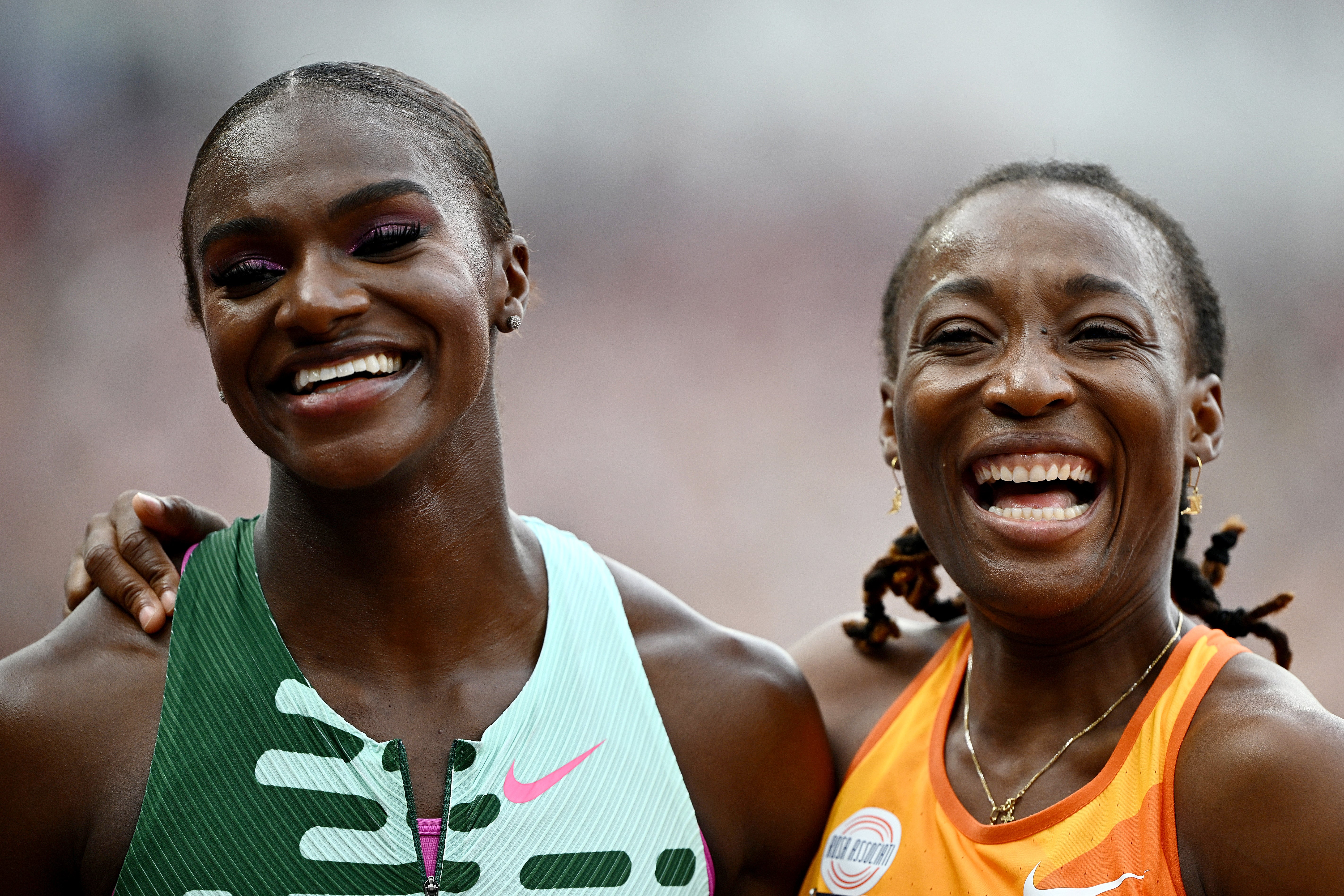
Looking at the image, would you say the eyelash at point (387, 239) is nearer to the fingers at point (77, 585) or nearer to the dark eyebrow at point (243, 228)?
the dark eyebrow at point (243, 228)

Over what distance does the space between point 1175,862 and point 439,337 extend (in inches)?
53.9

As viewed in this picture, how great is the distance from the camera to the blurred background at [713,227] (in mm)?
7336

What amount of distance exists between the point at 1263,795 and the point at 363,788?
135cm

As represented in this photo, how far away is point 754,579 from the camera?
8000 millimetres

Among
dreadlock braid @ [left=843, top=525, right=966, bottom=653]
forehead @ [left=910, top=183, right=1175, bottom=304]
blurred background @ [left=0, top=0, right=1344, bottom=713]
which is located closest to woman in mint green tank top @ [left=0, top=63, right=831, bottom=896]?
dreadlock braid @ [left=843, top=525, right=966, bottom=653]

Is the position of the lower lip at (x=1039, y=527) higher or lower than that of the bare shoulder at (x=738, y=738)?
higher

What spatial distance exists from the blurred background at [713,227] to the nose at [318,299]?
17.9 feet

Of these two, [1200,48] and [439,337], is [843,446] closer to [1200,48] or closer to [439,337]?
[1200,48]

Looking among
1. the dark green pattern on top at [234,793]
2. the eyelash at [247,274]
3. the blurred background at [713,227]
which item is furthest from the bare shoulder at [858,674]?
the blurred background at [713,227]

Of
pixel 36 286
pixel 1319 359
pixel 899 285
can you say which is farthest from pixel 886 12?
pixel 899 285

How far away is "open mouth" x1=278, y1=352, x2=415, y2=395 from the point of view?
1984 millimetres

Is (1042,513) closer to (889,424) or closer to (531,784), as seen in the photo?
(889,424)

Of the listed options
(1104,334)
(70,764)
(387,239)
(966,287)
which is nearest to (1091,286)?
(1104,334)

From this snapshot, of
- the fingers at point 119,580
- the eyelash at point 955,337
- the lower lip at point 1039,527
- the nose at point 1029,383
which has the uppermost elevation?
the eyelash at point 955,337
